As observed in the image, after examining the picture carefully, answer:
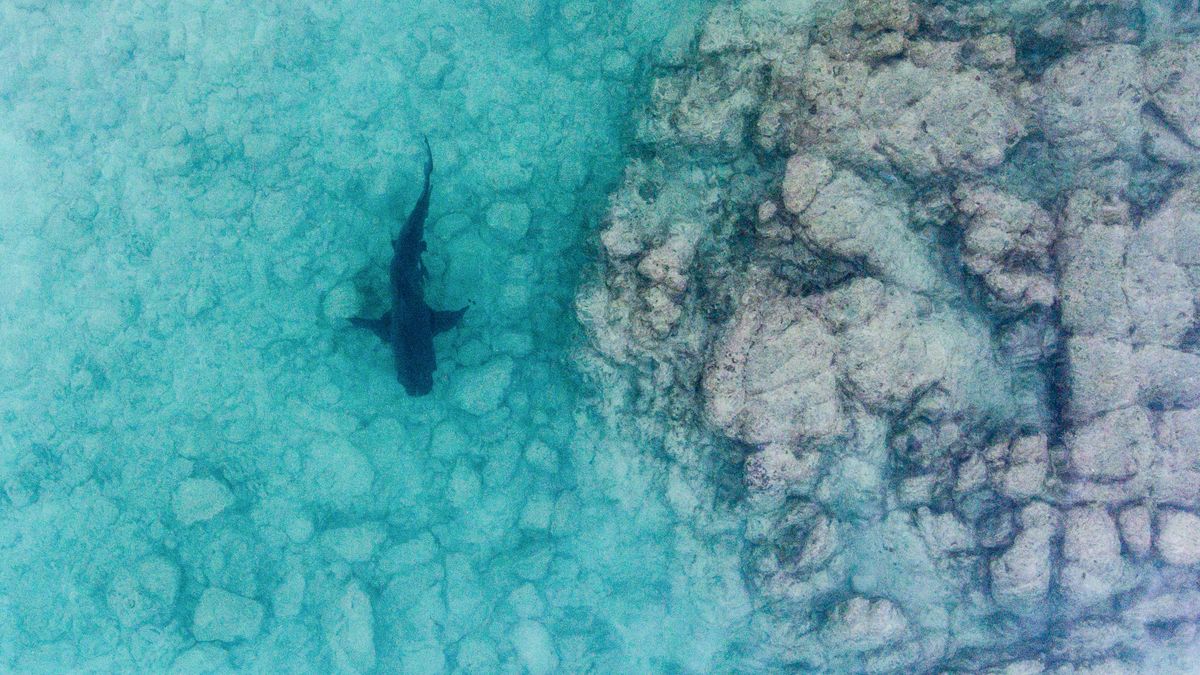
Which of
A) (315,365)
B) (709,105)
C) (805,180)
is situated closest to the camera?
(805,180)

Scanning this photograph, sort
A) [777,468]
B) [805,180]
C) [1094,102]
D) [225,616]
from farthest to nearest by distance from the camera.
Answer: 1. [225,616]
2. [777,468]
3. [805,180]
4. [1094,102]

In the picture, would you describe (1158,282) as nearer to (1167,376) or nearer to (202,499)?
(1167,376)

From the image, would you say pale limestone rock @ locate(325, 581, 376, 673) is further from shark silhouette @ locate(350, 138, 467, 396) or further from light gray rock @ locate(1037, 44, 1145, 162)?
light gray rock @ locate(1037, 44, 1145, 162)

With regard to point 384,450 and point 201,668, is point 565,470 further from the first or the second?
point 201,668

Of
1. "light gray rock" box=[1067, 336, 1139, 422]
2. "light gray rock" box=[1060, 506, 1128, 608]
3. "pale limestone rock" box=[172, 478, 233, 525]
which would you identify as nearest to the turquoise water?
"pale limestone rock" box=[172, 478, 233, 525]

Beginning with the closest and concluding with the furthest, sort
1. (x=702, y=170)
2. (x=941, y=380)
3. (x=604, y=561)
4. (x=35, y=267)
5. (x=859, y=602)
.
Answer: (x=941, y=380) → (x=859, y=602) → (x=702, y=170) → (x=604, y=561) → (x=35, y=267)

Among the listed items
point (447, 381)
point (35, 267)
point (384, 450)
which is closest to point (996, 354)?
point (447, 381)

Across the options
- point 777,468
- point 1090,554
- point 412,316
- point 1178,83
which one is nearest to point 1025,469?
point 1090,554
